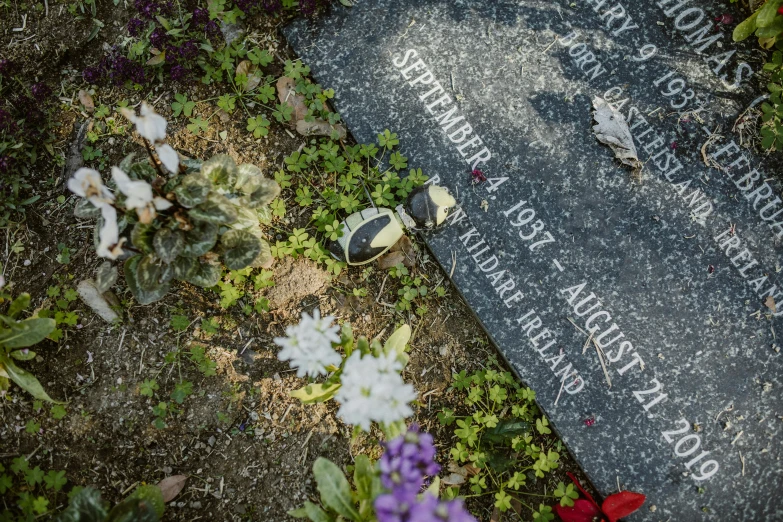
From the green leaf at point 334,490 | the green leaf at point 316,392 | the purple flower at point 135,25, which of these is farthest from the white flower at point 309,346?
the purple flower at point 135,25

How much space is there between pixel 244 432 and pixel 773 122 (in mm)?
2929

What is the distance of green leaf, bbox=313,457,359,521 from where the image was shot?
2.19 metres

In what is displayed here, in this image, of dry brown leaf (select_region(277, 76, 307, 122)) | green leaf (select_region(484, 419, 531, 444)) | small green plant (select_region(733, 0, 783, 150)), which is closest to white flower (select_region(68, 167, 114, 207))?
dry brown leaf (select_region(277, 76, 307, 122))

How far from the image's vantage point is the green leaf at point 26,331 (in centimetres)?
241

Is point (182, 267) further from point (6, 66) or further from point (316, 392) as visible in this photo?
point (6, 66)

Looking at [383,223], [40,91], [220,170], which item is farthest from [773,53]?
[40,91]

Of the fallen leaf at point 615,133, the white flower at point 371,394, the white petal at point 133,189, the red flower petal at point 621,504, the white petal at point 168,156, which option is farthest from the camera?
the fallen leaf at point 615,133

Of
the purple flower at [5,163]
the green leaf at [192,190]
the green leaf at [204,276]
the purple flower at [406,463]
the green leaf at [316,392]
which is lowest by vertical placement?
the purple flower at [406,463]

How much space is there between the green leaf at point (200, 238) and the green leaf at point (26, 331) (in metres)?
0.69

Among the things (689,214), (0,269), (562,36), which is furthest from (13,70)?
(689,214)

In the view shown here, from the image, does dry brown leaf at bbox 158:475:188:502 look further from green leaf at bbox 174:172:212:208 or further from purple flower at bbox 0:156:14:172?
purple flower at bbox 0:156:14:172

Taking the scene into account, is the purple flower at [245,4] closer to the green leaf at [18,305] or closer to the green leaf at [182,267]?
the green leaf at [182,267]

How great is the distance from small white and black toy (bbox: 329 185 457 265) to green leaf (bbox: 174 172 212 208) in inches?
28.2

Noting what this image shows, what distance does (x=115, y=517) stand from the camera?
7.32 feet
